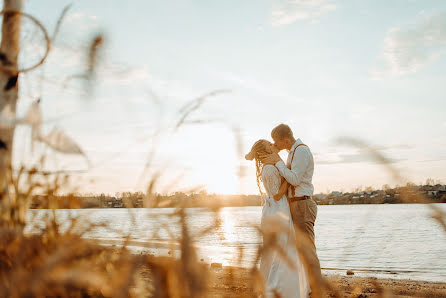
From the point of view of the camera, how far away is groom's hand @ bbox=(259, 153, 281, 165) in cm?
495

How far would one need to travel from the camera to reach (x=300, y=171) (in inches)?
183

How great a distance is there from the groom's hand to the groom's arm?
0.71ft

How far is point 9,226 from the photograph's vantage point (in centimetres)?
80

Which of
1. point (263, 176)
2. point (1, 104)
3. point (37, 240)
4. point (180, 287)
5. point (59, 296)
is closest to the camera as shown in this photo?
point (180, 287)

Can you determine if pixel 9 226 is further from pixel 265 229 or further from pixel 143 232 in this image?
pixel 265 229

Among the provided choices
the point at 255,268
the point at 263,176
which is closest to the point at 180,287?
the point at 255,268

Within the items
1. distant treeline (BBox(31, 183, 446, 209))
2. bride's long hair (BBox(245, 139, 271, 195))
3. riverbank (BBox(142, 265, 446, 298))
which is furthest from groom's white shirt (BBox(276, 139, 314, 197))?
distant treeline (BBox(31, 183, 446, 209))

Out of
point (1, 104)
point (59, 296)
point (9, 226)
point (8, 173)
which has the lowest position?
point (59, 296)

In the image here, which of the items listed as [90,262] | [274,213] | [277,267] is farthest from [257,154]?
[90,262]

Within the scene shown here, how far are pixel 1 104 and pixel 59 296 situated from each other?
544 millimetres

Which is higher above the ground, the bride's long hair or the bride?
the bride's long hair

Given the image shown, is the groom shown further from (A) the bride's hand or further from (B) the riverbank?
(B) the riverbank

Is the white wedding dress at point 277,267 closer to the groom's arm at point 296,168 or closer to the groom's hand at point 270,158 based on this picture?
the groom's hand at point 270,158

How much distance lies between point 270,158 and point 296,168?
0.45 m
